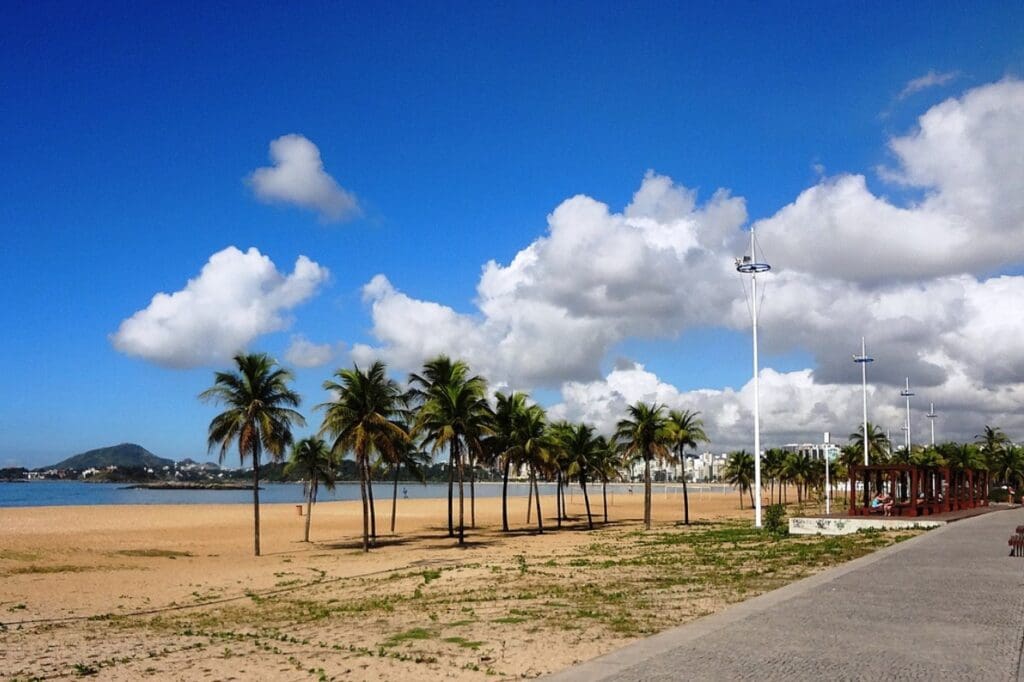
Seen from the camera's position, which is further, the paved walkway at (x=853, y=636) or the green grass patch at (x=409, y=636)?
the green grass patch at (x=409, y=636)

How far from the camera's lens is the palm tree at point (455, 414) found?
36.6 meters

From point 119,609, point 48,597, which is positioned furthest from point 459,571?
point 48,597

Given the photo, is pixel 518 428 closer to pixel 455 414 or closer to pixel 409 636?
pixel 455 414

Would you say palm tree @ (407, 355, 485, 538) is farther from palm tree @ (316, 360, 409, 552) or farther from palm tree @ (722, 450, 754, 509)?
palm tree @ (722, 450, 754, 509)

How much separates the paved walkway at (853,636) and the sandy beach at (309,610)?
107 cm

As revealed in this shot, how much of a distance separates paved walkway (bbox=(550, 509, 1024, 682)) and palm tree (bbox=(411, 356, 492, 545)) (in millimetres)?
22083

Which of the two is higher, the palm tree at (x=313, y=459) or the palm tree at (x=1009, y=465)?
the palm tree at (x=313, y=459)

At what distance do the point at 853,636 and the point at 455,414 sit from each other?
2744 centimetres

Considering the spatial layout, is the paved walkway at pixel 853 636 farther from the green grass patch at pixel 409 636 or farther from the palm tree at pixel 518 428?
the palm tree at pixel 518 428

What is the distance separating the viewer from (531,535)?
42875 millimetres

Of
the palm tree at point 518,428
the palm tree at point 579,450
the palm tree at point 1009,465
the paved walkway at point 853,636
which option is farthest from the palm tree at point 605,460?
the palm tree at point 1009,465

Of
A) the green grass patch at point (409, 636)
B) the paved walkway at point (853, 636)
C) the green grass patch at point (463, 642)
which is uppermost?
the paved walkway at point (853, 636)

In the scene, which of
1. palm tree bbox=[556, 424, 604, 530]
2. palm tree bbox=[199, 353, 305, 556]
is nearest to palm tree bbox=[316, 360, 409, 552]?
palm tree bbox=[199, 353, 305, 556]

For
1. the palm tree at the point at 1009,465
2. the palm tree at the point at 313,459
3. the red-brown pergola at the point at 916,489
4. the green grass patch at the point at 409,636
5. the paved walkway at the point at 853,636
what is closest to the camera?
the paved walkway at the point at 853,636
